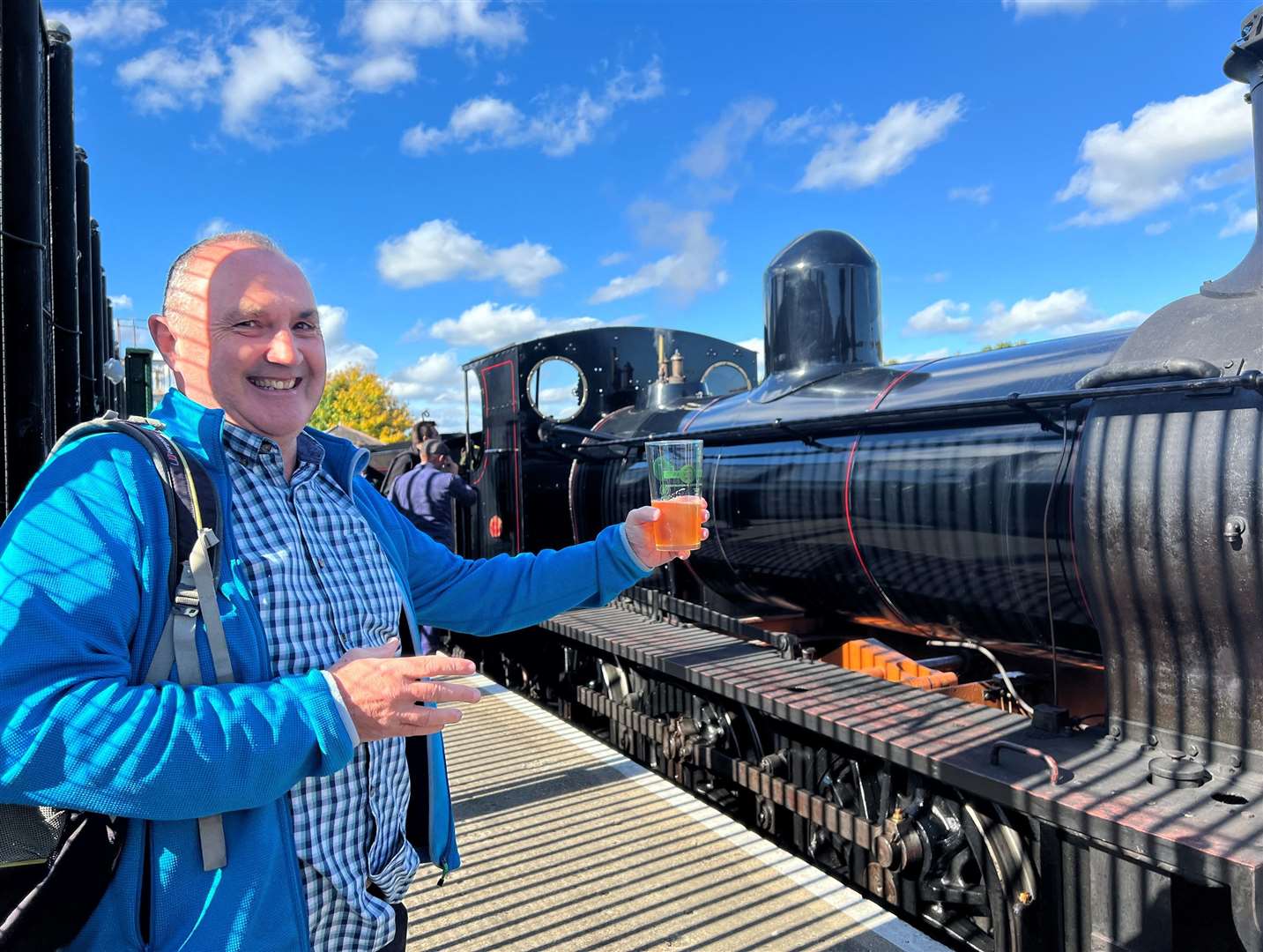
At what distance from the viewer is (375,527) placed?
1.70 meters

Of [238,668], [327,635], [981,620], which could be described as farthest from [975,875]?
[238,668]

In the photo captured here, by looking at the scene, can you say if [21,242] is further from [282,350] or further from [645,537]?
[645,537]

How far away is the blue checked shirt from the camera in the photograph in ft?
4.39

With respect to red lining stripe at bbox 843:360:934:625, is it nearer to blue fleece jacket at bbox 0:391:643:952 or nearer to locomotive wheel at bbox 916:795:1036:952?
locomotive wheel at bbox 916:795:1036:952

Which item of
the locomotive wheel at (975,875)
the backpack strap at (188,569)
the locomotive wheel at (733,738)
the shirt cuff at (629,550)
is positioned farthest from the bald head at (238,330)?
the locomotive wheel at (733,738)

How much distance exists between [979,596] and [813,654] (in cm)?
100

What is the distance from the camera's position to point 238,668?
1229 millimetres

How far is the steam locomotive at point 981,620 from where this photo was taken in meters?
2.21

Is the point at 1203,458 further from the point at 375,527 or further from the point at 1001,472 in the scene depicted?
the point at 375,527

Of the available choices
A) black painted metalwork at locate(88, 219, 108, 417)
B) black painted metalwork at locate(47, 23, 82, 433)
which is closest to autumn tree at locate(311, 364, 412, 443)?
black painted metalwork at locate(88, 219, 108, 417)

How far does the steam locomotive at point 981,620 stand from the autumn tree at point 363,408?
144 feet

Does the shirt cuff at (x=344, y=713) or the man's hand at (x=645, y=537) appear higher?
the man's hand at (x=645, y=537)

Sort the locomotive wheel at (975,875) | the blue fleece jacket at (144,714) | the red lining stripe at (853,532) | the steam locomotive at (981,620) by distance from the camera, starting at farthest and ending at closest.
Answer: the red lining stripe at (853,532) → the locomotive wheel at (975,875) → the steam locomotive at (981,620) → the blue fleece jacket at (144,714)

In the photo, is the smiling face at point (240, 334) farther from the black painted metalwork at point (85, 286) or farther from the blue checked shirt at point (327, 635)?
the black painted metalwork at point (85, 286)
